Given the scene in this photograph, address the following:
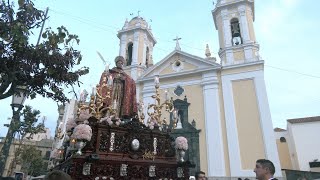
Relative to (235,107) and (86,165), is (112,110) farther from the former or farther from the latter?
(235,107)

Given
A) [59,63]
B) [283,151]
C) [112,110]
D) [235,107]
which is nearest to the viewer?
[59,63]

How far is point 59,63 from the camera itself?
446 centimetres

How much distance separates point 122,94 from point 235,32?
15.9 meters

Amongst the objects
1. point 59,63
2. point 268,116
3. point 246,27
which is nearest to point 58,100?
point 59,63

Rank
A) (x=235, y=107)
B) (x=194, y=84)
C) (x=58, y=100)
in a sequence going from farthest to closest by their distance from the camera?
1. (x=194, y=84)
2. (x=235, y=107)
3. (x=58, y=100)

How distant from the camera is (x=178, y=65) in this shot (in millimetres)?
21172

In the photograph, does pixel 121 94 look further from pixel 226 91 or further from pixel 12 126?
pixel 226 91

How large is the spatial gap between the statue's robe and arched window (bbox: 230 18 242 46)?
14704 millimetres

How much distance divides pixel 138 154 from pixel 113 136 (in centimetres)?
80

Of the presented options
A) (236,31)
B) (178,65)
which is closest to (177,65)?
(178,65)

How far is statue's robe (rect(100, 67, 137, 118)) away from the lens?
7.39 metres

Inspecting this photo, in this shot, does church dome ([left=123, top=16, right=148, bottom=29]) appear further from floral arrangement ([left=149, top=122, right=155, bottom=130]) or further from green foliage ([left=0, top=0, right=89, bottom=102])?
green foliage ([left=0, top=0, right=89, bottom=102])

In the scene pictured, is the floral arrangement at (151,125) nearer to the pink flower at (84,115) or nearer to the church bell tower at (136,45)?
the pink flower at (84,115)

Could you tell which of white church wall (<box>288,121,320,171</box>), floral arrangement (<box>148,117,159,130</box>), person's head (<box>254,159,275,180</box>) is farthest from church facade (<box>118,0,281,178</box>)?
person's head (<box>254,159,275,180</box>)
